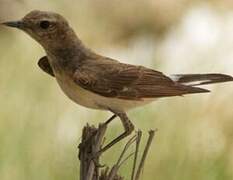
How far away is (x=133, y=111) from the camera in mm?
3947

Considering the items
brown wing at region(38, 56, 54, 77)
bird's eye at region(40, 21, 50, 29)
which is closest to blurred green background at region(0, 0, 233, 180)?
brown wing at region(38, 56, 54, 77)

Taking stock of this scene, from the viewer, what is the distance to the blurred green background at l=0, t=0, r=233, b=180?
379 centimetres

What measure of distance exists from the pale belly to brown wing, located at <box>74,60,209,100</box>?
0.04 feet

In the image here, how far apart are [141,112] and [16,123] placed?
1.44 ft

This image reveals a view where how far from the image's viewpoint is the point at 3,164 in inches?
146

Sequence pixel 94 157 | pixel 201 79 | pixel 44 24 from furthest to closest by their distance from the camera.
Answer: pixel 201 79 < pixel 44 24 < pixel 94 157

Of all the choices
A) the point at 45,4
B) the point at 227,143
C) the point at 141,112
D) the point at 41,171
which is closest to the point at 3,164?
the point at 41,171

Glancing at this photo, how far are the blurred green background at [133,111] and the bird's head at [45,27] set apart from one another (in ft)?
3.09

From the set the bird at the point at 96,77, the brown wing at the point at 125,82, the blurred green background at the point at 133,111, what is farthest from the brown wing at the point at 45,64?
the blurred green background at the point at 133,111

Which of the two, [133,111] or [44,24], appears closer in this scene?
[44,24]

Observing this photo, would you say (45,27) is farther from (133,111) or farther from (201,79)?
(133,111)

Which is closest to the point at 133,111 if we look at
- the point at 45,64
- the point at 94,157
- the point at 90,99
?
the point at 45,64

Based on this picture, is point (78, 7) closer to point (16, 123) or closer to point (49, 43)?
point (16, 123)

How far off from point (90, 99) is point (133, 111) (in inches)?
50.8
